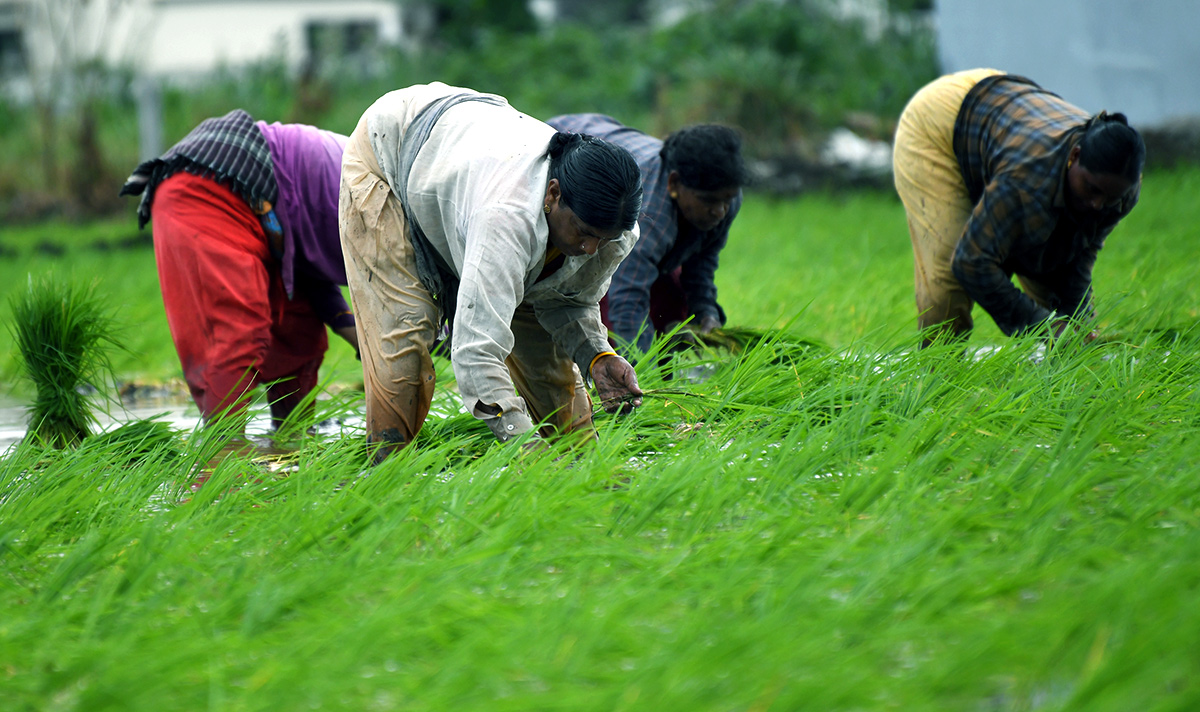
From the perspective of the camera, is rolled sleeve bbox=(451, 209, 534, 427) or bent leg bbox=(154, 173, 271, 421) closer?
rolled sleeve bbox=(451, 209, 534, 427)

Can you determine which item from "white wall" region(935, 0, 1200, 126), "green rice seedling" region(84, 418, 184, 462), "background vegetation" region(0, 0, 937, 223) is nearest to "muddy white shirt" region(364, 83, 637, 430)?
"green rice seedling" region(84, 418, 184, 462)

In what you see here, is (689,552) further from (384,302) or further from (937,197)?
(937,197)

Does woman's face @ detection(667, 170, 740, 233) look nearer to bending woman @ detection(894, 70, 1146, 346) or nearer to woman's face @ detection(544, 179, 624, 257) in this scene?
bending woman @ detection(894, 70, 1146, 346)

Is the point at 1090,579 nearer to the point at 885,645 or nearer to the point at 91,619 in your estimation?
the point at 885,645

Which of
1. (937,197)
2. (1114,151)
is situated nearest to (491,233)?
(1114,151)

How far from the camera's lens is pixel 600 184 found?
8.25 ft

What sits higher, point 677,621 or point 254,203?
point 254,203

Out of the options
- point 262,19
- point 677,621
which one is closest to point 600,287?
point 677,621

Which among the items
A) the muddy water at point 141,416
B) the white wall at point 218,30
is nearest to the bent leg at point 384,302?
the muddy water at point 141,416

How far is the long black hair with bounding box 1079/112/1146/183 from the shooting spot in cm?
332

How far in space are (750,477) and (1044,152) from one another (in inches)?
67.0

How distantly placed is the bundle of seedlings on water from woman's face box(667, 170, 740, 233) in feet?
6.60

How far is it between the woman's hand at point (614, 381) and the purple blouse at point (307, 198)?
122cm

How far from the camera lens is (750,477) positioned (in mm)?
2709
